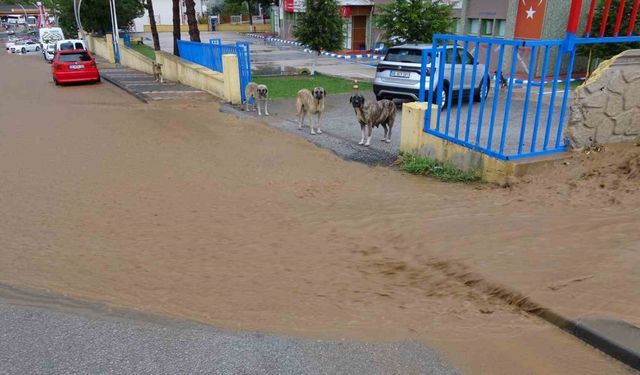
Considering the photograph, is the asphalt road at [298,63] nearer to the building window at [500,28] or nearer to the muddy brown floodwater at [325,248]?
the building window at [500,28]

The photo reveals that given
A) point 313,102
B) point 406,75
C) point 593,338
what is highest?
point 406,75

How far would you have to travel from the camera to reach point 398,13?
58.8 feet

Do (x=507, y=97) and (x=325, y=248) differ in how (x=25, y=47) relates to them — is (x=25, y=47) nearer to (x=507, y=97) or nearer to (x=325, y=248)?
(x=507, y=97)

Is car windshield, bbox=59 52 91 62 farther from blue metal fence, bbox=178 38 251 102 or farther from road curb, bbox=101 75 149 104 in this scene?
blue metal fence, bbox=178 38 251 102

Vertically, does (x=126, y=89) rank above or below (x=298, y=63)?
below

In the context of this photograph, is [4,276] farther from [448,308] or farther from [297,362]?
[448,308]

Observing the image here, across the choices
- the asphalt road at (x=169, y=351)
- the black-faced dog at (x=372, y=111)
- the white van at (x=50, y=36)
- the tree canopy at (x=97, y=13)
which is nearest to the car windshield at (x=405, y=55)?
the black-faced dog at (x=372, y=111)

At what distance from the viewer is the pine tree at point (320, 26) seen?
20.9m

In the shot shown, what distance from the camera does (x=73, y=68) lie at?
2072cm

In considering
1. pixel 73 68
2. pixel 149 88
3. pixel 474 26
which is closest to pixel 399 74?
pixel 474 26

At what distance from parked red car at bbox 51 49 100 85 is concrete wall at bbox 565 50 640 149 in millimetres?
19626

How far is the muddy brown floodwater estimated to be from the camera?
3725 mm

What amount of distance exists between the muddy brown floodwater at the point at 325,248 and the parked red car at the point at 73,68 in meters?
12.8

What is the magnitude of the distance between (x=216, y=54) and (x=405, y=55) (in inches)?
273
